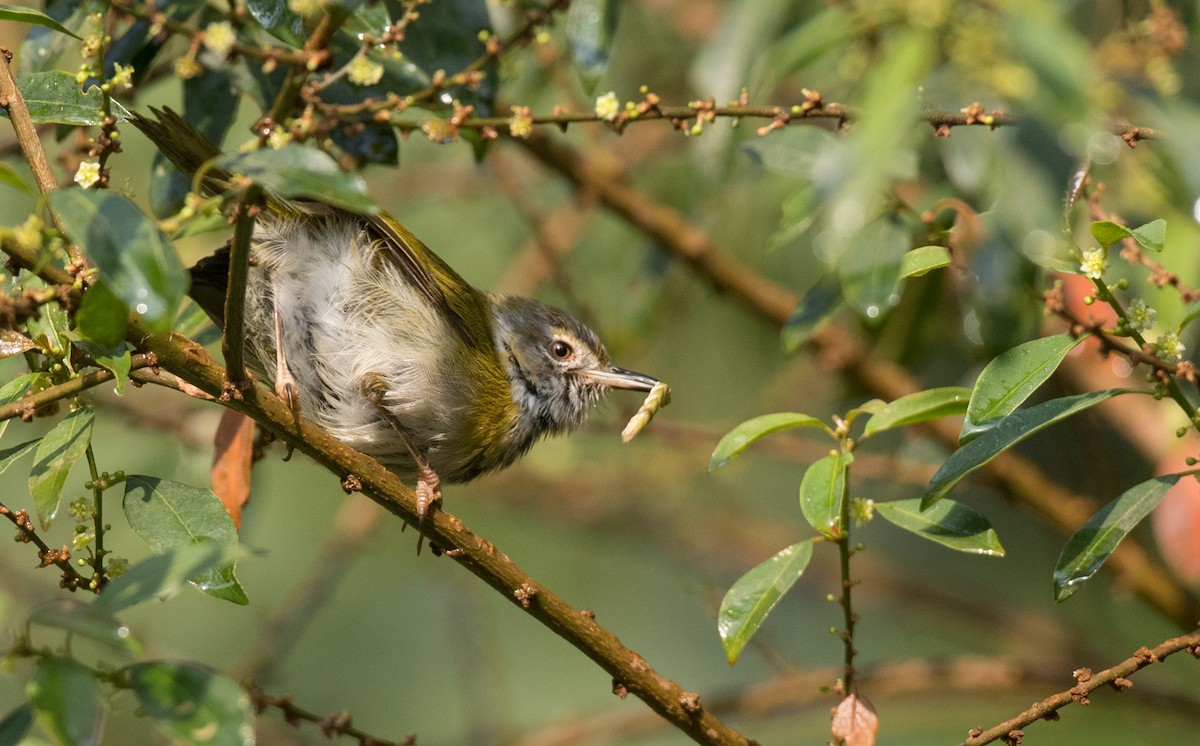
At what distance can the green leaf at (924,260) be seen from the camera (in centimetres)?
221

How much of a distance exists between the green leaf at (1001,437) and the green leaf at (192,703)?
1151mm

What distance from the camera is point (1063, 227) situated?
2.06 metres

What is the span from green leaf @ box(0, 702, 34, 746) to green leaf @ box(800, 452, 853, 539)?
4.07 ft

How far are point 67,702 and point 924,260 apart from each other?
1605 millimetres

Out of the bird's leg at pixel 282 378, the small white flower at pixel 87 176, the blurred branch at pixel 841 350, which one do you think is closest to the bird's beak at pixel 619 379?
the blurred branch at pixel 841 350

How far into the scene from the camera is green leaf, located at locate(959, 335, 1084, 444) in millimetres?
2000

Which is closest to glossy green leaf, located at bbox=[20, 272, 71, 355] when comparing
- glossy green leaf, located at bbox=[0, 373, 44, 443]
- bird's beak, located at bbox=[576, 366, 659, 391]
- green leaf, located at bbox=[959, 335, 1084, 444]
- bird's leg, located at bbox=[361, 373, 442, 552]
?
glossy green leaf, located at bbox=[0, 373, 44, 443]

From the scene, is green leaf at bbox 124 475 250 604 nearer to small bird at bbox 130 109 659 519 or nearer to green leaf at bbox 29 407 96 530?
green leaf at bbox 29 407 96 530

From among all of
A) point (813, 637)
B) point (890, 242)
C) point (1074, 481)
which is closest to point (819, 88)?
point (890, 242)

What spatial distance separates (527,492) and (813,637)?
203cm

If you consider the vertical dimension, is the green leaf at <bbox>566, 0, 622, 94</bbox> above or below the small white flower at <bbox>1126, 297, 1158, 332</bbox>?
above

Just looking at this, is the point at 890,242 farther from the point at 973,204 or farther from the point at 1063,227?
the point at 973,204

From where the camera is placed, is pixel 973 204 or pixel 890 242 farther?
pixel 973 204

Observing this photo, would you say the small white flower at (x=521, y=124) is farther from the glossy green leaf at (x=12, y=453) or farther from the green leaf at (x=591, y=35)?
the glossy green leaf at (x=12, y=453)
